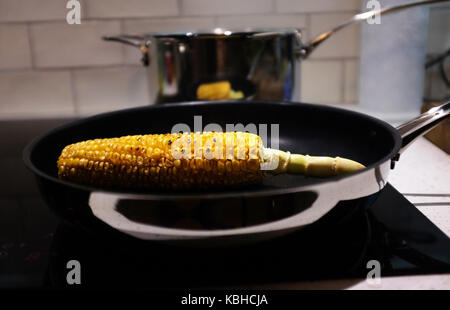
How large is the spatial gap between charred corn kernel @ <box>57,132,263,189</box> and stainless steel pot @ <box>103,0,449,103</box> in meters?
0.30

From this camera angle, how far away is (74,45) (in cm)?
102

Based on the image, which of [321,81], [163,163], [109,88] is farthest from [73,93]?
[163,163]

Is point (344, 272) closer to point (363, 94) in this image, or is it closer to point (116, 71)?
point (363, 94)

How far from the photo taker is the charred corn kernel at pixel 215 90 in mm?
731

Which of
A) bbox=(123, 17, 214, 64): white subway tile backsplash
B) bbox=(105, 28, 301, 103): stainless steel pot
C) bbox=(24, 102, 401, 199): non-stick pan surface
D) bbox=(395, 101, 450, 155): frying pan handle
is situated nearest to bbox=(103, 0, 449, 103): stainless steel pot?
bbox=(105, 28, 301, 103): stainless steel pot

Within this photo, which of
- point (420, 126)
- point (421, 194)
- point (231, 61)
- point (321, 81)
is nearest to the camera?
point (420, 126)

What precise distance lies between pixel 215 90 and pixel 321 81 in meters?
0.43

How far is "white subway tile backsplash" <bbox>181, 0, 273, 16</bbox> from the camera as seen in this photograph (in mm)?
995

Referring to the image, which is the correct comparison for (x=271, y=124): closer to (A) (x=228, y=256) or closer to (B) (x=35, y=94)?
(A) (x=228, y=256)

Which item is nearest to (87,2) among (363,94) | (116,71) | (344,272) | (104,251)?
(116,71)

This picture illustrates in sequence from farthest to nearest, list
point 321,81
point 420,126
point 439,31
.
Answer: point 321,81 → point 439,31 → point 420,126

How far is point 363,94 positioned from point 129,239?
76 cm

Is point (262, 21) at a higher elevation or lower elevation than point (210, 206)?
higher

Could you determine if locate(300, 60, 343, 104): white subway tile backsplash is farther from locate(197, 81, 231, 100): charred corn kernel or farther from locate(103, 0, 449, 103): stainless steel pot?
locate(197, 81, 231, 100): charred corn kernel
